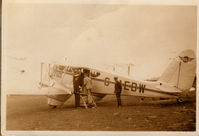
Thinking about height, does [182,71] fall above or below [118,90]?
above

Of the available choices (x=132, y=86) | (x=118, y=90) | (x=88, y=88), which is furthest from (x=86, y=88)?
(x=132, y=86)

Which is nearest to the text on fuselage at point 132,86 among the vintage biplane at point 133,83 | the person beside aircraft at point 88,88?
the vintage biplane at point 133,83

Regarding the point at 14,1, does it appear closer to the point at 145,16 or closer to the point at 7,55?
the point at 7,55

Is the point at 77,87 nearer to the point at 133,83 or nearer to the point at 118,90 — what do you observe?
the point at 118,90

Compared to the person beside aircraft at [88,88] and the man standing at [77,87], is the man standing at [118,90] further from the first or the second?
the man standing at [77,87]

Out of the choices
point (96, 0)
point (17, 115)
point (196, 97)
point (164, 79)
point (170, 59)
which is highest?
point (96, 0)

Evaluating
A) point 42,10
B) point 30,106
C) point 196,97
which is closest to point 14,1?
point 42,10
